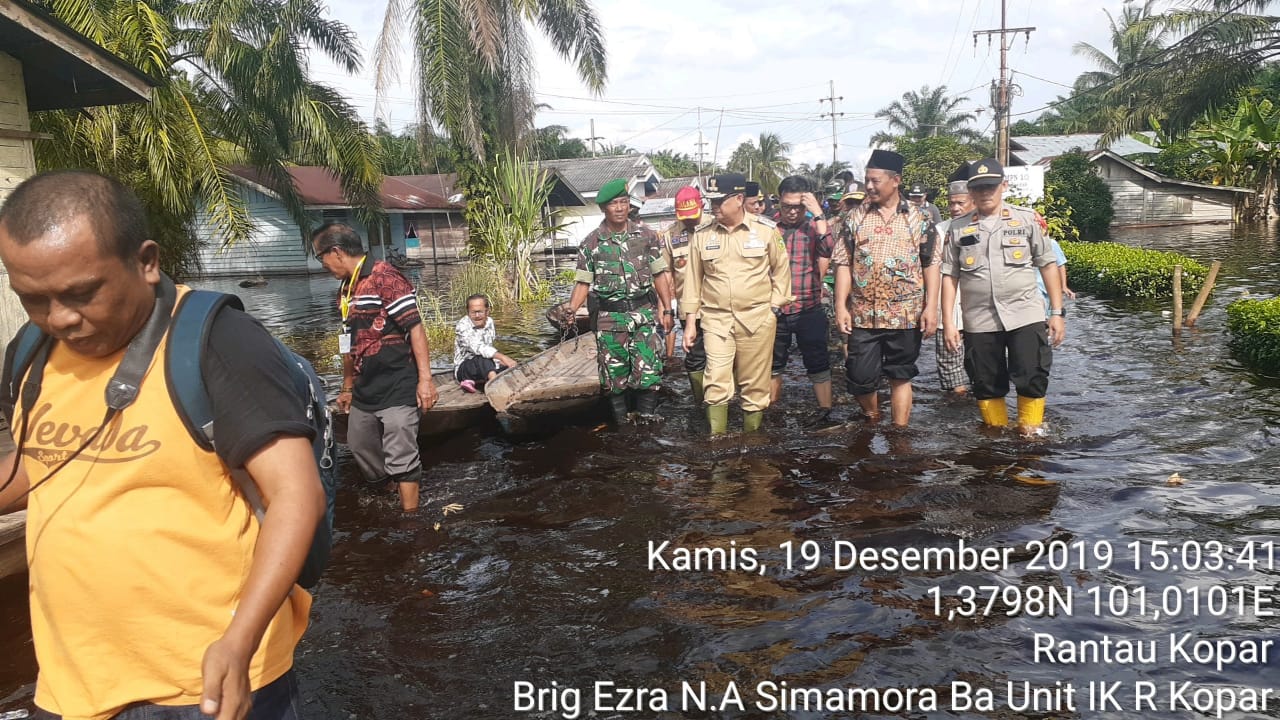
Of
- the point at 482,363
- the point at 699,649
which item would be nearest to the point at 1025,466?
the point at 699,649

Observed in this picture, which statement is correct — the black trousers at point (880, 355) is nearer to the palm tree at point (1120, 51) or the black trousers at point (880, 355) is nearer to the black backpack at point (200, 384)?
the black backpack at point (200, 384)

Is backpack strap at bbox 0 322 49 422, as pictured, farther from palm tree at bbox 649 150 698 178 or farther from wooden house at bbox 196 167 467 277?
palm tree at bbox 649 150 698 178

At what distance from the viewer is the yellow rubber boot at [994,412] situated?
635cm

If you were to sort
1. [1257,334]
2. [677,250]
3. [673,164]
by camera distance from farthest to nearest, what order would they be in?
[673,164] < [1257,334] < [677,250]

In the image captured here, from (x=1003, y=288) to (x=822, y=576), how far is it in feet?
8.85

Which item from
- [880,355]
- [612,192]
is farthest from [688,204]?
[880,355]

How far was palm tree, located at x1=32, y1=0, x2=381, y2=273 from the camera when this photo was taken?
468 inches

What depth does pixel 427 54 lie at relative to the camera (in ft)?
54.6

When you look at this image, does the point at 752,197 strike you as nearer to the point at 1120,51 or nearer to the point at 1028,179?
the point at 1028,179

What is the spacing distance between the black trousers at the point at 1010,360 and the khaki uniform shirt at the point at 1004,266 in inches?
3.0

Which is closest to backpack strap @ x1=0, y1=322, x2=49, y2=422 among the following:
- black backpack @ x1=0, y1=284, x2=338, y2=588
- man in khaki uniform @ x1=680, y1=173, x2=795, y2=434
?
black backpack @ x1=0, y1=284, x2=338, y2=588

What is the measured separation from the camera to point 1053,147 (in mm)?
39469

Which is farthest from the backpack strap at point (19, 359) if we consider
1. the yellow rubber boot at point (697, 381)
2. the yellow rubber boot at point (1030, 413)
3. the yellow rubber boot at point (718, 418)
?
the yellow rubber boot at point (697, 381)

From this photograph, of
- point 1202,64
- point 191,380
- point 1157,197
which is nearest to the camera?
point 191,380
